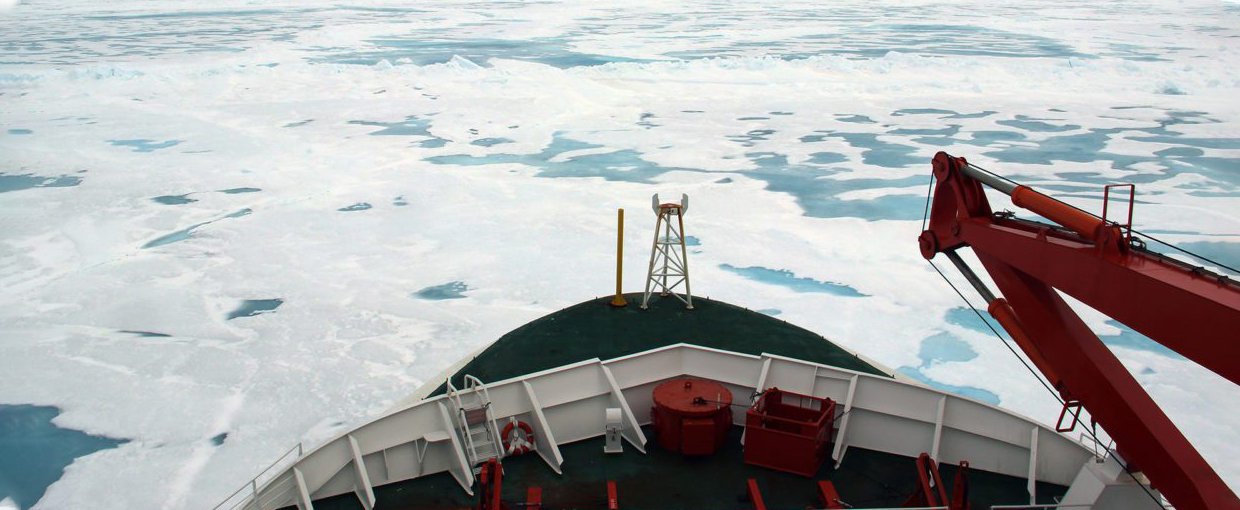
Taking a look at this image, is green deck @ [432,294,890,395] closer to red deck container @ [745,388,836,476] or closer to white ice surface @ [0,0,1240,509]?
red deck container @ [745,388,836,476]

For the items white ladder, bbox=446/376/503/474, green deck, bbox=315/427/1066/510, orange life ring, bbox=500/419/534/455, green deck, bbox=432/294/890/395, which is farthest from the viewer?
green deck, bbox=432/294/890/395

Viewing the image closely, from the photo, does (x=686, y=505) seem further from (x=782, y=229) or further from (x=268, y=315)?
(x=782, y=229)

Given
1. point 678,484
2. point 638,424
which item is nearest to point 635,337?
point 638,424

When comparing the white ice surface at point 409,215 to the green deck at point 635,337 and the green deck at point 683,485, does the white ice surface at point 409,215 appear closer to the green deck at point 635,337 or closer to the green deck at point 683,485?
the green deck at point 635,337

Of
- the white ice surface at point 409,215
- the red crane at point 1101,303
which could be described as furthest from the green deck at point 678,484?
the white ice surface at point 409,215

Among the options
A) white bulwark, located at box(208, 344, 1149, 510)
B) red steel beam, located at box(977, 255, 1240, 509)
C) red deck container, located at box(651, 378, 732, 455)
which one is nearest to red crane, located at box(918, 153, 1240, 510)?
red steel beam, located at box(977, 255, 1240, 509)

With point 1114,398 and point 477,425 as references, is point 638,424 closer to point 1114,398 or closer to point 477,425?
point 477,425

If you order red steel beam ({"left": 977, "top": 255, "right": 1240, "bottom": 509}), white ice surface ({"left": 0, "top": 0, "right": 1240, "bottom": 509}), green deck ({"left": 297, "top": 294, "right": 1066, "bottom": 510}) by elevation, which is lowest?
white ice surface ({"left": 0, "top": 0, "right": 1240, "bottom": 509})
